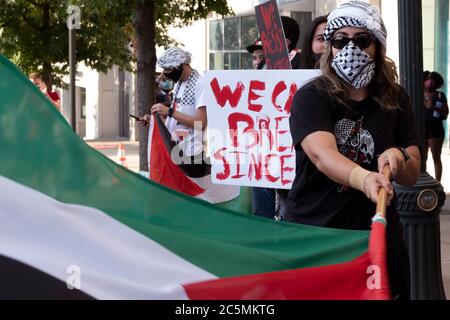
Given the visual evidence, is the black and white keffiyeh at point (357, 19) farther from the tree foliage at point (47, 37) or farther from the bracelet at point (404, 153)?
the tree foliage at point (47, 37)

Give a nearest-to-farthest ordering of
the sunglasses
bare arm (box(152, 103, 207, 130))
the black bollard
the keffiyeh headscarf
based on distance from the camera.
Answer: the sunglasses
the black bollard
bare arm (box(152, 103, 207, 130))
the keffiyeh headscarf

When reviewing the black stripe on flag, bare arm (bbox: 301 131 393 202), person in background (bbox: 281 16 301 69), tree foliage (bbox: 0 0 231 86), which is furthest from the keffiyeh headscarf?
tree foliage (bbox: 0 0 231 86)

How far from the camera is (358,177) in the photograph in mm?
3604

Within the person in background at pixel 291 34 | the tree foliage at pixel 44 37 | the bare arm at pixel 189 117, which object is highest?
the tree foliage at pixel 44 37

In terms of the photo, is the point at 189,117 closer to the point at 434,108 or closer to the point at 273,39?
the point at 273,39

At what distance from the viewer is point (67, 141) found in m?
3.75

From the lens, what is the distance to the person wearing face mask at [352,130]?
3.90 metres

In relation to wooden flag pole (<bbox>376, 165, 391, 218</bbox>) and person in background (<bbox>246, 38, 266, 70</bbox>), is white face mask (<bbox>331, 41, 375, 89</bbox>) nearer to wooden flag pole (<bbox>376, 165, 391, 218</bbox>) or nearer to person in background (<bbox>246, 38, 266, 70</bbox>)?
wooden flag pole (<bbox>376, 165, 391, 218</bbox>)

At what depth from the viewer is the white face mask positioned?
13.0ft

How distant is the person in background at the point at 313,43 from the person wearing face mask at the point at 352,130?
7.19 ft

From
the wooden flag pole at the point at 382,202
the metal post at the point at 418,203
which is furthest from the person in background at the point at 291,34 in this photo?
the wooden flag pole at the point at 382,202

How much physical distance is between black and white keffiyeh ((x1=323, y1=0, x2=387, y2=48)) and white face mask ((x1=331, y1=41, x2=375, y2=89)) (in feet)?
0.27

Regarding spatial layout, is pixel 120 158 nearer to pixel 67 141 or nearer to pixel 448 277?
pixel 448 277

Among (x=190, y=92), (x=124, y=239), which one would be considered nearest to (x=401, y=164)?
(x=124, y=239)
